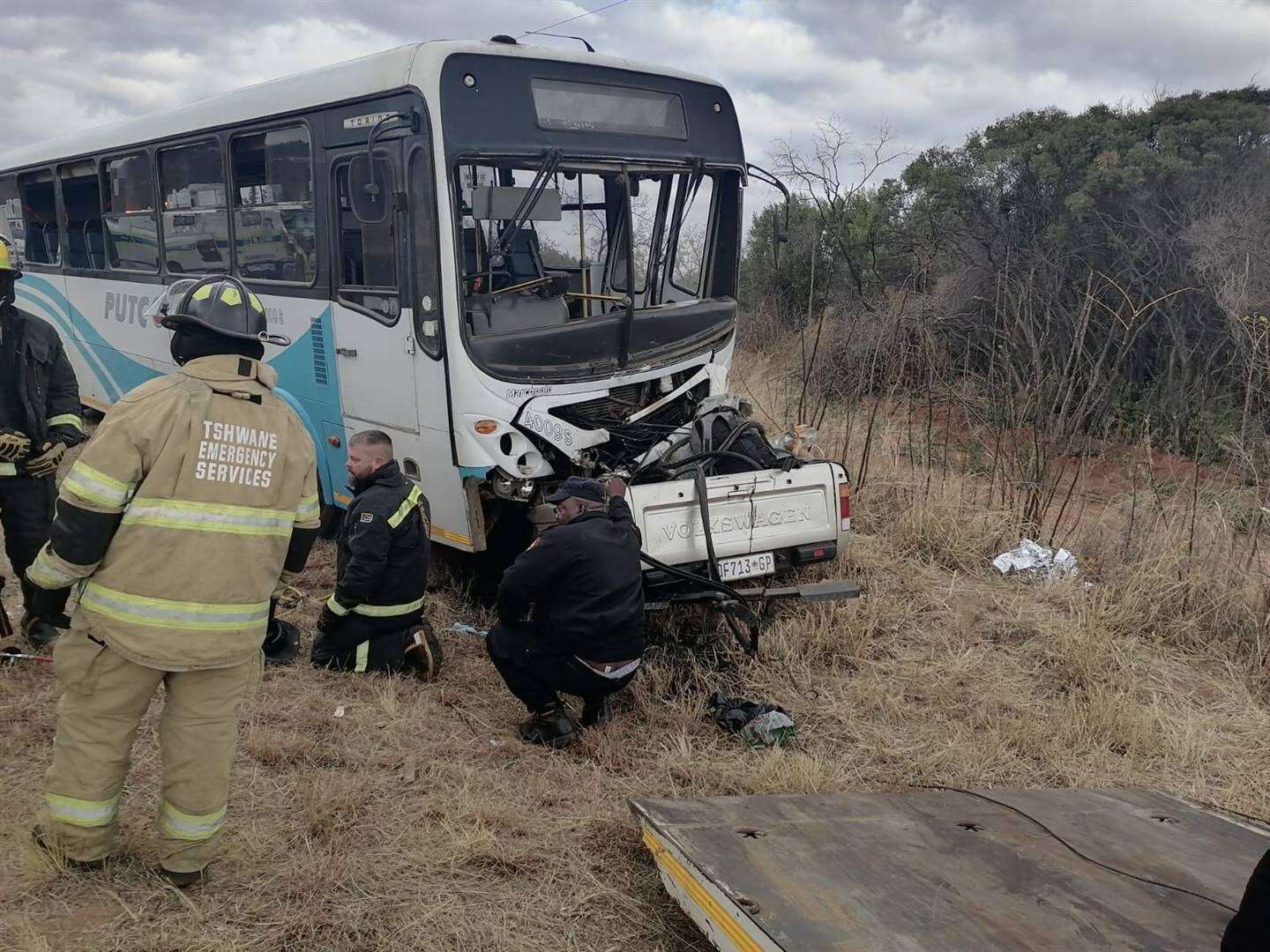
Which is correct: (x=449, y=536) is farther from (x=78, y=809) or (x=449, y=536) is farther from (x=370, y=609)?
(x=78, y=809)

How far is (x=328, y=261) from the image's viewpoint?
568 cm

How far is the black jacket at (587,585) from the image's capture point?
3.97 m

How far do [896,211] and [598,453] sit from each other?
10.7 metres

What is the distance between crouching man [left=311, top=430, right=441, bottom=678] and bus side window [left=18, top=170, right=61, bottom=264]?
6.24m

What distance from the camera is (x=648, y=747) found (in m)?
4.14

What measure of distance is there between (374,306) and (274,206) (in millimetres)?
1252

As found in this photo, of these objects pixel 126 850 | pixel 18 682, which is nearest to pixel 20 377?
pixel 18 682

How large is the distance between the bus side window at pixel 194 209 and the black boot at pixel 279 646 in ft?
9.74

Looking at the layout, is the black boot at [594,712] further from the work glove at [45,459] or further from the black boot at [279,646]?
the work glove at [45,459]

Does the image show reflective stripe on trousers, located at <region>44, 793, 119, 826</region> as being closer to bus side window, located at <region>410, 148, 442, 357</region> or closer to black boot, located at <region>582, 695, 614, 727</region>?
black boot, located at <region>582, 695, 614, 727</region>

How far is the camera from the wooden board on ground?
2451 millimetres

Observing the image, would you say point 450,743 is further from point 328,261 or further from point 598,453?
point 328,261

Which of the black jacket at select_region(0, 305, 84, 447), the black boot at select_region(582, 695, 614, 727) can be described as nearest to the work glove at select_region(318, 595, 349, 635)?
the black boot at select_region(582, 695, 614, 727)

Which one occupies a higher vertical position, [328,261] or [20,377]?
[328,261]
